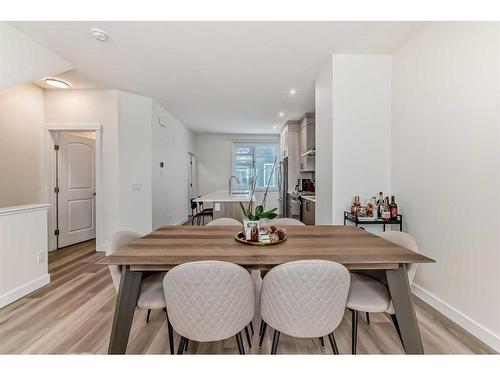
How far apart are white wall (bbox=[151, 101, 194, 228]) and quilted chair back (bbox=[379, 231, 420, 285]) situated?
3.80 metres

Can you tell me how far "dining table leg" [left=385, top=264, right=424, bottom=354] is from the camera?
1344mm

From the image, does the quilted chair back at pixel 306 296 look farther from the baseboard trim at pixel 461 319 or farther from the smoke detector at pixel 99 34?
the smoke detector at pixel 99 34

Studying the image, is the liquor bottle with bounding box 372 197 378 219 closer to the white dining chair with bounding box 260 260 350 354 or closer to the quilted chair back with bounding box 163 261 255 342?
the white dining chair with bounding box 260 260 350 354

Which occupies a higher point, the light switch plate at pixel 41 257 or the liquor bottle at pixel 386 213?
the liquor bottle at pixel 386 213

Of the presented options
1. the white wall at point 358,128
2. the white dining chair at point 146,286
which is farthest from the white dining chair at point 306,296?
the white wall at point 358,128

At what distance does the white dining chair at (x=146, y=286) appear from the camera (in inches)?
57.2

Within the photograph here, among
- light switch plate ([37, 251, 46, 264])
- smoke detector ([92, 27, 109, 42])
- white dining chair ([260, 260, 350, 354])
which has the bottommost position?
light switch plate ([37, 251, 46, 264])

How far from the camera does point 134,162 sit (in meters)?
4.05

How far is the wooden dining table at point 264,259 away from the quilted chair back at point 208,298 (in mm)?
122

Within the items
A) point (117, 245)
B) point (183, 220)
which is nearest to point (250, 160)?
point (183, 220)

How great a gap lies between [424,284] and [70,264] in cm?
426

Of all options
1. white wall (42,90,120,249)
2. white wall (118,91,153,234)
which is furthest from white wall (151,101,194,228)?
white wall (42,90,120,249)

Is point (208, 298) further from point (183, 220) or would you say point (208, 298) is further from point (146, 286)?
point (183, 220)

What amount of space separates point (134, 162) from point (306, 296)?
12.3 ft
